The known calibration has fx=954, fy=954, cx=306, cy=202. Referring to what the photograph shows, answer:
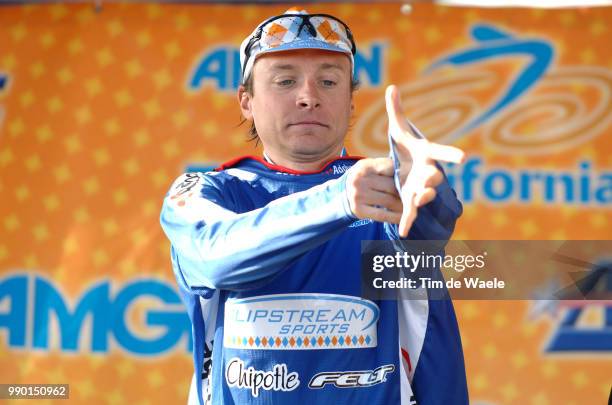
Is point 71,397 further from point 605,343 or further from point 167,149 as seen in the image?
point 605,343

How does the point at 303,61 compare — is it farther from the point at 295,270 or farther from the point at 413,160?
the point at 413,160

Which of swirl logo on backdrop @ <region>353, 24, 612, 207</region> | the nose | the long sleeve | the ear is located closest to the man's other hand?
the long sleeve

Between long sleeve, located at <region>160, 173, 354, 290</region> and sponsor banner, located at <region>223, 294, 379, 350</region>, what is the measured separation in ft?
0.52

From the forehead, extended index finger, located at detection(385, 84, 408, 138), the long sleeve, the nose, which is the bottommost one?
the long sleeve

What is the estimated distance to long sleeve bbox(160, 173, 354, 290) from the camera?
1.48 meters

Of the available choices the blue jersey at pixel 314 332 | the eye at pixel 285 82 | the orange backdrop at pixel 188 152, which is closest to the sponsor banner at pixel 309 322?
the blue jersey at pixel 314 332

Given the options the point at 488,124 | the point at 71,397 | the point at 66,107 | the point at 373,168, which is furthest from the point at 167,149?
the point at 373,168

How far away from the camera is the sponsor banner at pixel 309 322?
1.83m

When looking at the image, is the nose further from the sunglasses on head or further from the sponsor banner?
the sponsor banner

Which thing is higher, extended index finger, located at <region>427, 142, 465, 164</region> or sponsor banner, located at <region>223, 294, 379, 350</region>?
extended index finger, located at <region>427, 142, 465, 164</region>

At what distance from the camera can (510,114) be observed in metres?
3.57

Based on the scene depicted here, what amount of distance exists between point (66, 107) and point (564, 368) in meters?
2.11

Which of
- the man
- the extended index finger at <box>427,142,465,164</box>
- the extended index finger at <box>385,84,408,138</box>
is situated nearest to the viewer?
the extended index finger at <box>427,142,465,164</box>

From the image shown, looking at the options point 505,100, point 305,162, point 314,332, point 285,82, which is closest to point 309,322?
point 314,332
